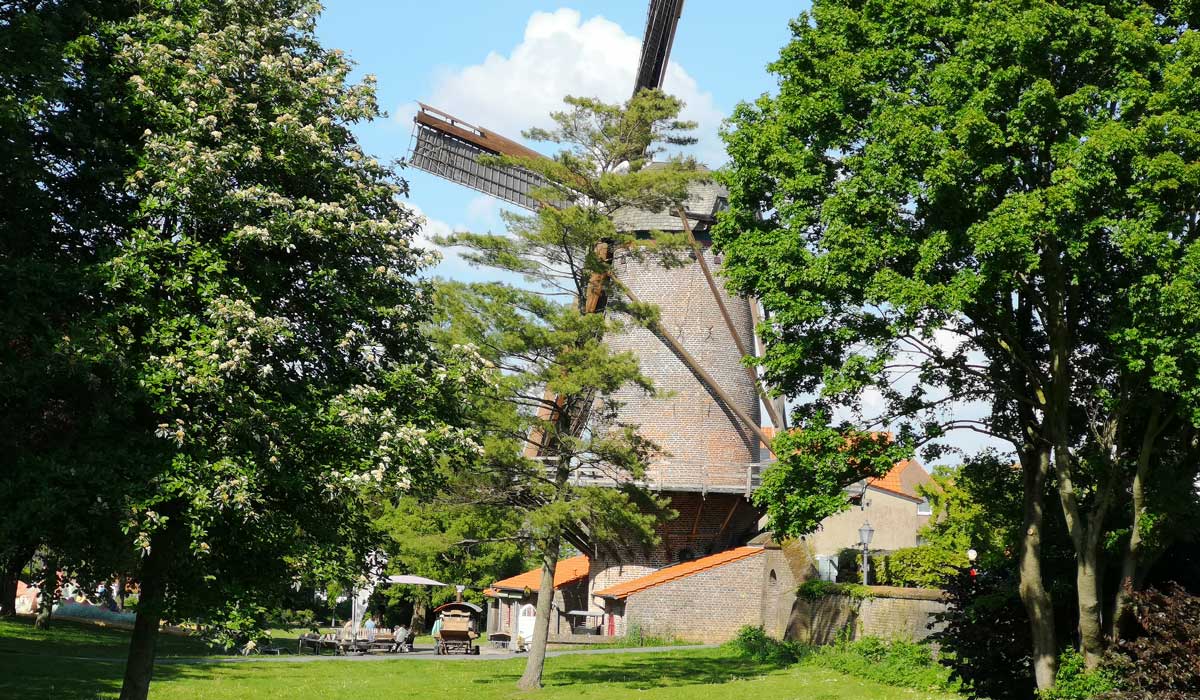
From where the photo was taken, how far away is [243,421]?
1148cm

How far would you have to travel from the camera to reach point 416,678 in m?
24.3

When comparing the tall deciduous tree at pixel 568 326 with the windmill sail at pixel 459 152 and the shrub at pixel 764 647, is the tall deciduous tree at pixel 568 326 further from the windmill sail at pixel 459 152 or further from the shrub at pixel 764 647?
the windmill sail at pixel 459 152

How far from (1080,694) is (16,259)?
43.4 ft

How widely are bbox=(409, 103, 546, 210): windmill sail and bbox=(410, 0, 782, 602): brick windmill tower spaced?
17.1 ft

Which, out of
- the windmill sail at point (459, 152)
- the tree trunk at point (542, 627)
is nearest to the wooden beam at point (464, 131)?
the windmill sail at point (459, 152)

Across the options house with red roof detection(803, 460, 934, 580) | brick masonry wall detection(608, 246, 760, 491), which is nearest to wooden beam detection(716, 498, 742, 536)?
brick masonry wall detection(608, 246, 760, 491)

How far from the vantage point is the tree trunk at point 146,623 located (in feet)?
41.2

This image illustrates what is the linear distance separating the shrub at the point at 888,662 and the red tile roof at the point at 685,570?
6.55 metres

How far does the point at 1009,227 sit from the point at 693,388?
21642mm

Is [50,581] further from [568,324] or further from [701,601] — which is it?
[701,601]

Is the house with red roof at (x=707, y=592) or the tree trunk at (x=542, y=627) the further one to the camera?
the house with red roof at (x=707, y=592)

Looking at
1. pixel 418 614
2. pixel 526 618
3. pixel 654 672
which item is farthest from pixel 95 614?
pixel 654 672

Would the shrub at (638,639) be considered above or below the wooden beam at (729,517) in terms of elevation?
below

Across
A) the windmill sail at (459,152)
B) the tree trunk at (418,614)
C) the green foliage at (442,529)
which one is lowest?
the tree trunk at (418,614)
